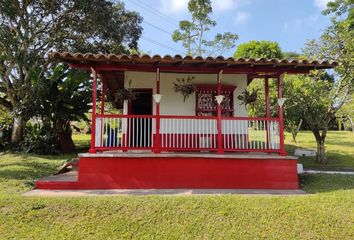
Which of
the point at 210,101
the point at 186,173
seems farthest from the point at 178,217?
the point at 210,101

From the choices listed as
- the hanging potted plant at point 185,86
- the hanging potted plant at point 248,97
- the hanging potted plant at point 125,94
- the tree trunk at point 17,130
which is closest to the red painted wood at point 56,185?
the hanging potted plant at point 125,94

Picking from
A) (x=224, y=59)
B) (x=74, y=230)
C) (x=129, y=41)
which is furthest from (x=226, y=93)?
(x=129, y=41)

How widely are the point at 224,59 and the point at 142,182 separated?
12.1ft

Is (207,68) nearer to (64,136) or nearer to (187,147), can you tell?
(187,147)

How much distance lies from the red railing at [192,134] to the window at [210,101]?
0.91 meters

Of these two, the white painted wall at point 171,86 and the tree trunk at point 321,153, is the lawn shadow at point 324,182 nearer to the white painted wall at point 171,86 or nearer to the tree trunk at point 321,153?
the white painted wall at point 171,86

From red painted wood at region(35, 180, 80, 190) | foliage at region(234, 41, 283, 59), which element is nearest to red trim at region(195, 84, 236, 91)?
red painted wood at region(35, 180, 80, 190)

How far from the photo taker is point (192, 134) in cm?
843

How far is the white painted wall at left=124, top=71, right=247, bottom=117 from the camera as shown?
32.1 feet

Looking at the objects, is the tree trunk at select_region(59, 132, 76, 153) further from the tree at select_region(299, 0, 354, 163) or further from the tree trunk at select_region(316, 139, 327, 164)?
the tree trunk at select_region(316, 139, 327, 164)

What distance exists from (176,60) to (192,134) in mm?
2155

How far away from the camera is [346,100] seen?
1171 centimetres

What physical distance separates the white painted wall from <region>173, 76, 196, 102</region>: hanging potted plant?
0.14m

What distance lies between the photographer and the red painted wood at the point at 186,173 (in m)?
7.66
